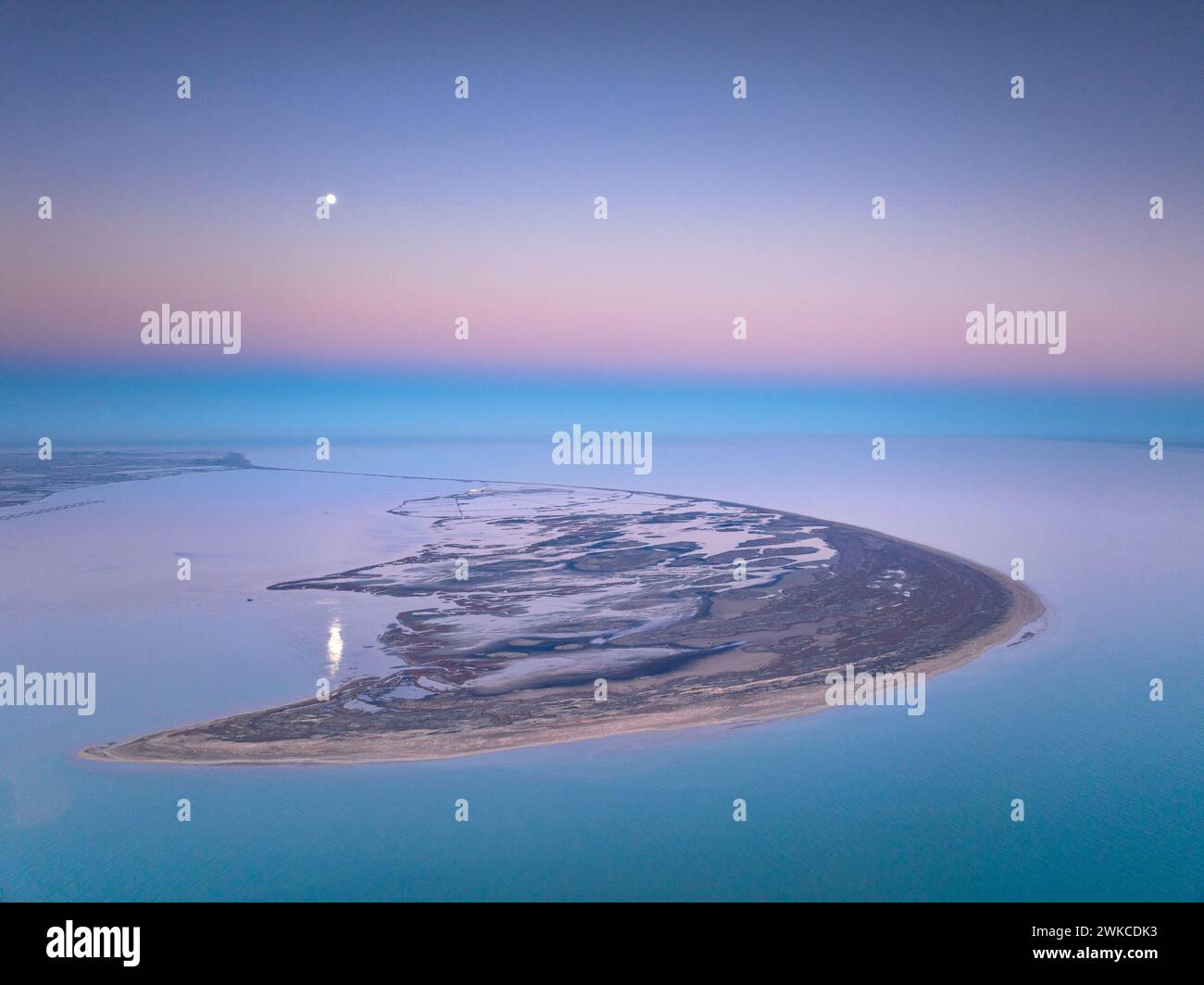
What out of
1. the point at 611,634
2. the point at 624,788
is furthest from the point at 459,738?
the point at 611,634

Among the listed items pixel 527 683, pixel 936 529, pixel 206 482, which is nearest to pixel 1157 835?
pixel 527 683

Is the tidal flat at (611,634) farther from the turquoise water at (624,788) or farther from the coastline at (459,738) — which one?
the turquoise water at (624,788)

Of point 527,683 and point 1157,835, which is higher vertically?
point 527,683

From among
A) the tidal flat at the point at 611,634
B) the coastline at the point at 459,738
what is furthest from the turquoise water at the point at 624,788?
the tidal flat at the point at 611,634

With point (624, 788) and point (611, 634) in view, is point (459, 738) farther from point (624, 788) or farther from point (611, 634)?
point (611, 634)

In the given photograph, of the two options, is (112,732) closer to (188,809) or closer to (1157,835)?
(188,809)

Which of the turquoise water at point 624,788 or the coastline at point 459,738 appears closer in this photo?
the turquoise water at point 624,788

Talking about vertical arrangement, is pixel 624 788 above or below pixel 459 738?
below

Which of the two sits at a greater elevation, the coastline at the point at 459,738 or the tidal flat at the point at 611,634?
the tidal flat at the point at 611,634
